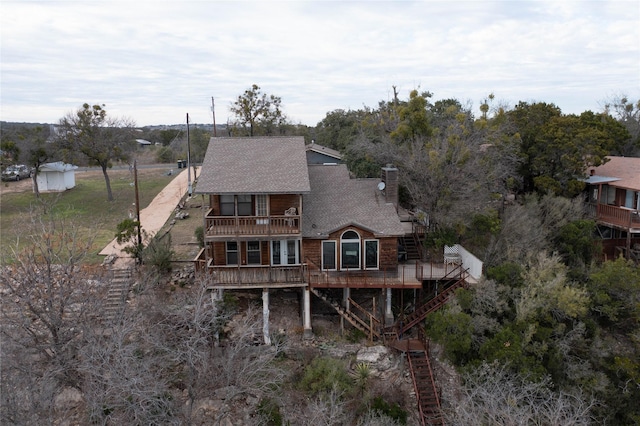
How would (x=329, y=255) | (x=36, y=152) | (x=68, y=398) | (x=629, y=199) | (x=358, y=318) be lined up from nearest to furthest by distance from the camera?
(x=68, y=398) → (x=358, y=318) → (x=329, y=255) → (x=629, y=199) → (x=36, y=152)

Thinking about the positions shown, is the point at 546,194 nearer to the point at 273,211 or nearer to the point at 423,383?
the point at 423,383

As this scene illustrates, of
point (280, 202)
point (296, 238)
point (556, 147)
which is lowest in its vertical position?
point (296, 238)

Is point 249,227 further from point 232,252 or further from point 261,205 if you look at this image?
point 232,252

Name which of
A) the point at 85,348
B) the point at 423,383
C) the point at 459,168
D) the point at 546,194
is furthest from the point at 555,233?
the point at 85,348

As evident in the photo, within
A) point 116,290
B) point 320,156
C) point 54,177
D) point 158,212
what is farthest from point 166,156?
point 116,290

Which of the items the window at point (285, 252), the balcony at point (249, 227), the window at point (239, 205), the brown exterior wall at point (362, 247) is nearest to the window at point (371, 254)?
the brown exterior wall at point (362, 247)

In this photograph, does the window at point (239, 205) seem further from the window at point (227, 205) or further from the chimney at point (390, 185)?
the chimney at point (390, 185)
